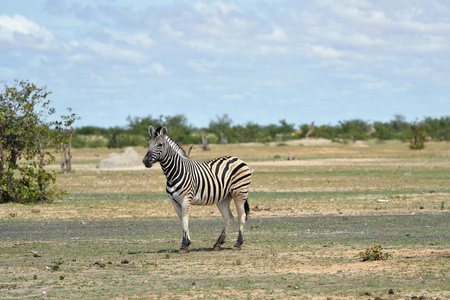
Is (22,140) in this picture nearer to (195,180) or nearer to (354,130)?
(195,180)

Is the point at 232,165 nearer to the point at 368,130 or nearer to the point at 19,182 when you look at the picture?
the point at 19,182

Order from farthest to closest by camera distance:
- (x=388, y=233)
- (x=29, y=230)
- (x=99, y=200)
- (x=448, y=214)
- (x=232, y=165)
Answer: (x=99, y=200)
(x=448, y=214)
(x=29, y=230)
(x=388, y=233)
(x=232, y=165)

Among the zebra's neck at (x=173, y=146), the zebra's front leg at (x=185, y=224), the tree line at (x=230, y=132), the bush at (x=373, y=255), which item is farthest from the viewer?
the tree line at (x=230, y=132)

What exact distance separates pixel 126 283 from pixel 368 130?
10602 cm

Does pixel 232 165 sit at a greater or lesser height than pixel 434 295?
greater

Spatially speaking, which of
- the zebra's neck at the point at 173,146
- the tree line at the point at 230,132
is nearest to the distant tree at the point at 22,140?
the zebra's neck at the point at 173,146

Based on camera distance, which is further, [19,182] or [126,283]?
[19,182]

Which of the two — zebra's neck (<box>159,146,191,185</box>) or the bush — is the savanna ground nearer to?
the bush

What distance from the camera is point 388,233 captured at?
54.1 feet

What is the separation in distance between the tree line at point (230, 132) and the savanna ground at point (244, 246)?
55.1 metres

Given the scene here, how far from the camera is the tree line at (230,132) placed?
88006 mm

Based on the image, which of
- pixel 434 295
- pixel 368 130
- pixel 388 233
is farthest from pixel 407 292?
pixel 368 130

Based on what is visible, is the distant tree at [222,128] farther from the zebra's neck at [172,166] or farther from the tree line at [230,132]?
the zebra's neck at [172,166]

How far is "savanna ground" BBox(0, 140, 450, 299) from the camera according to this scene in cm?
1029
